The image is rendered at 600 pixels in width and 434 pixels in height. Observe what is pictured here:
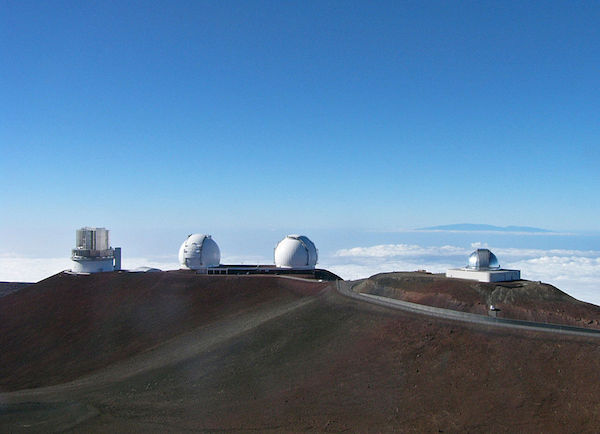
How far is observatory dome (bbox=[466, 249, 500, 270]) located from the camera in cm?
3052

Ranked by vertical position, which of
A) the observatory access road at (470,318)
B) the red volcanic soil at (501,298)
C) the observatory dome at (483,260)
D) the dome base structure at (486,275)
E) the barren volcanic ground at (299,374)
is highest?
the observatory dome at (483,260)

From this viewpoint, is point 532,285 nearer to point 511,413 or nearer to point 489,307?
point 489,307

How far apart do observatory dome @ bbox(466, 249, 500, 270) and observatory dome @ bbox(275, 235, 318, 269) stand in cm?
1655

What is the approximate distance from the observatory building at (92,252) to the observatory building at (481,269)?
30.7m

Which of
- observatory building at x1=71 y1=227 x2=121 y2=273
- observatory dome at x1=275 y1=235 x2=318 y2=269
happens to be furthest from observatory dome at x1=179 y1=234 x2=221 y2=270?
observatory building at x1=71 y1=227 x2=121 y2=273

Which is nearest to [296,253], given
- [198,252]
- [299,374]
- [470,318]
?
[198,252]

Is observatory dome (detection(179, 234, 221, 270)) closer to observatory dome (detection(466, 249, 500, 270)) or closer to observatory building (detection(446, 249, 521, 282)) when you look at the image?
observatory building (detection(446, 249, 521, 282))

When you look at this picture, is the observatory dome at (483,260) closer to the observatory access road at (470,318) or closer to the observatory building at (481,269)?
the observatory building at (481,269)

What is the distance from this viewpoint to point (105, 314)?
34938mm

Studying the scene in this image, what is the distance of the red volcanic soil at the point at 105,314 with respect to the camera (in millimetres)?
29797

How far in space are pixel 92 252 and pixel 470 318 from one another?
34.1 metres

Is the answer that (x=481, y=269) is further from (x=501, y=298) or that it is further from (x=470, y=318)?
(x=470, y=318)

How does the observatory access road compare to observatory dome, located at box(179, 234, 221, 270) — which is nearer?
the observatory access road

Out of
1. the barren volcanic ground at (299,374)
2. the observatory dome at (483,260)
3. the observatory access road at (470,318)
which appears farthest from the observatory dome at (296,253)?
the observatory dome at (483,260)
